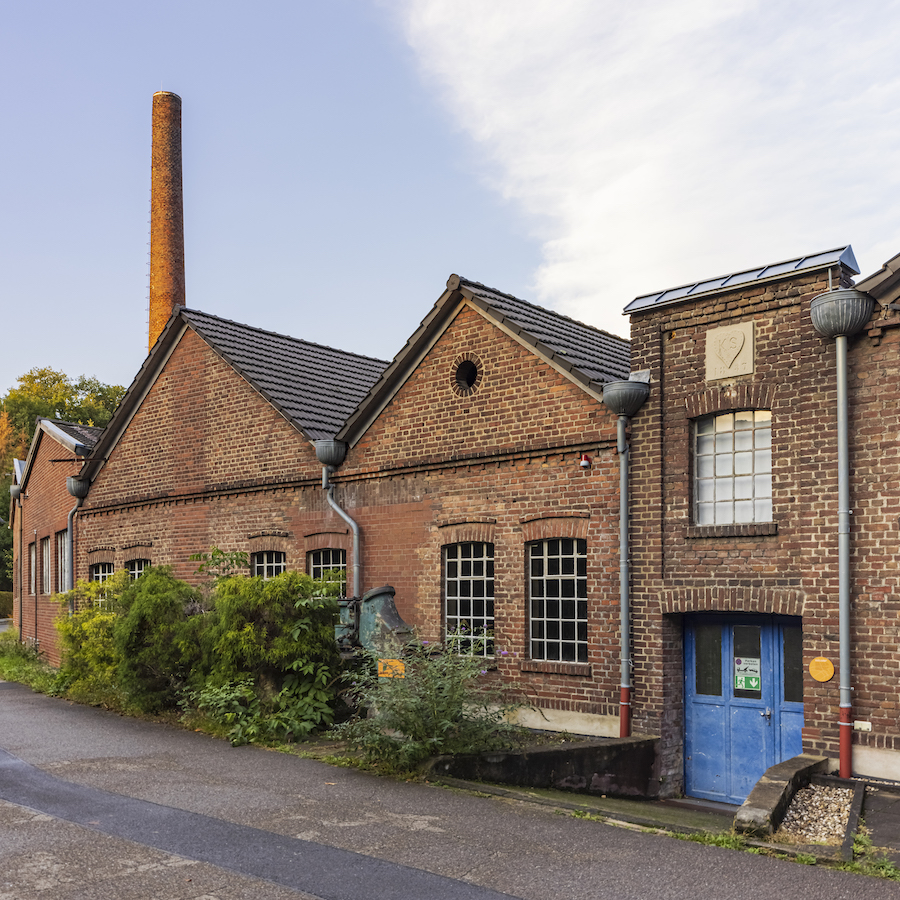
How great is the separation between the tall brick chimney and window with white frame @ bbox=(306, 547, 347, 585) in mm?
18162

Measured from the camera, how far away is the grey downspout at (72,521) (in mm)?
22688

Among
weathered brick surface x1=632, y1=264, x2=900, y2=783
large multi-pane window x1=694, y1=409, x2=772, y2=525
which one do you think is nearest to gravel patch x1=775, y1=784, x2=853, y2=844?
weathered brick surface x1=632, y1=264, x2=900, y2=783

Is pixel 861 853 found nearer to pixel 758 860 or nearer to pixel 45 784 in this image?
pixel 758 860

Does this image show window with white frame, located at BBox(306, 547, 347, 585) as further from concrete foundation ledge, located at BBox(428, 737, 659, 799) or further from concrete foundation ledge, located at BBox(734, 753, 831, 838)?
concrete foundation ledge, located at BBox(734, 753, 831, 838)

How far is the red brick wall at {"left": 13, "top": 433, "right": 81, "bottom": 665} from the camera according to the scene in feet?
80.1

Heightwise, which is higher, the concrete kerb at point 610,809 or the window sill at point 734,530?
the window sill at point 734,530

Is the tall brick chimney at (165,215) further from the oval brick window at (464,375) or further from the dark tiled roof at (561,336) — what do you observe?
the oval brick window at (464,375)

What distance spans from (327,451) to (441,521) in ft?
→ 8.19

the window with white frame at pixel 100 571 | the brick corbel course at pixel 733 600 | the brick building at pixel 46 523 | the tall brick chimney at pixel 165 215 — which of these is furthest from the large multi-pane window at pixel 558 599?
the tall brick chimney at pixel 165 215

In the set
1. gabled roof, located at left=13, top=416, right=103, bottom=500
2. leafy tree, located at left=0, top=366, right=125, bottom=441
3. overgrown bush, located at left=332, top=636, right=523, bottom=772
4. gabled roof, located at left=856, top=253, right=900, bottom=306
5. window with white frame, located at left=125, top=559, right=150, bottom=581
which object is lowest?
overgrown bush, located at left=332, top=636, right=523, bottom=772

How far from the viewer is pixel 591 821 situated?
8.69 meters

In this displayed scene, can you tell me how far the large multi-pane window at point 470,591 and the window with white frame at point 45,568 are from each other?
15225 mm

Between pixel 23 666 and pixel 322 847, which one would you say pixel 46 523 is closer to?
pixel 23 666

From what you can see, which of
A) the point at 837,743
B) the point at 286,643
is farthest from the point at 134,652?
the point at 837,743
